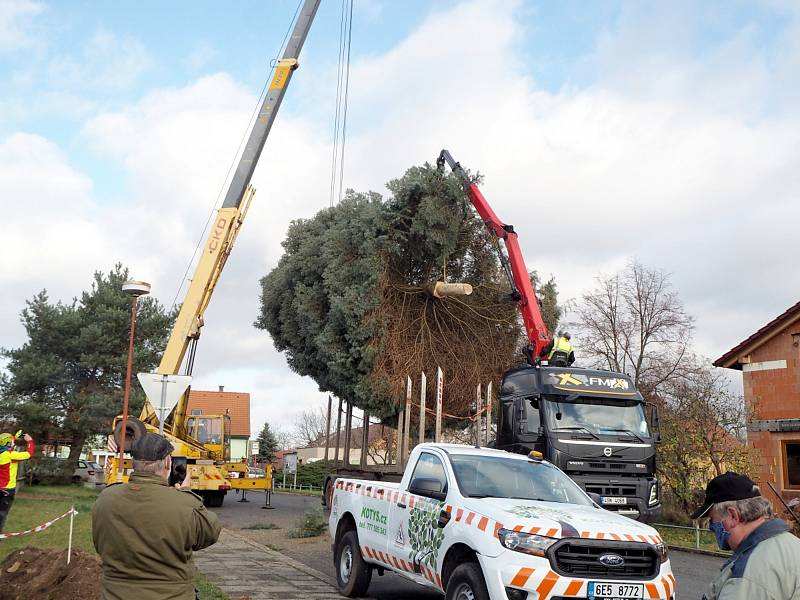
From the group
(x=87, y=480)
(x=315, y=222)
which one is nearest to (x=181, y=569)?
(x=315, y=222)

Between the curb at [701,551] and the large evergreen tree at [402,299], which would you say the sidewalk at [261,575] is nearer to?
the curb at [701,551]

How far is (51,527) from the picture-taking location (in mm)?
15641

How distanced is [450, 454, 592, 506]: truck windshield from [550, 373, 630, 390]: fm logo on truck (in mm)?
5255

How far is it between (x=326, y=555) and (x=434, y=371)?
30.3ft

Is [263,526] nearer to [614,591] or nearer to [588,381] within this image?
[588,381]

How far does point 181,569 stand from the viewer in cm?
398

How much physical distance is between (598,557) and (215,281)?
17.3m

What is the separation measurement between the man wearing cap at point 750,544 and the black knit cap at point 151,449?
2585mm

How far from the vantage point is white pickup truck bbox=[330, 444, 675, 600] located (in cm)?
643

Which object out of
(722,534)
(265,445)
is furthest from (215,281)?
(265,445)

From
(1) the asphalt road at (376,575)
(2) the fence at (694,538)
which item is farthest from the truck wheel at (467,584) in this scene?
(2) the fence at (694,538)

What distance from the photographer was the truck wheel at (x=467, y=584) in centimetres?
660

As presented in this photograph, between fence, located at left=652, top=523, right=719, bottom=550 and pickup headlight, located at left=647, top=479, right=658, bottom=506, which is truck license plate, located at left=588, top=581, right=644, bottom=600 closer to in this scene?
pickup headlight, located at left=647, top=479, right=658, bottom=506

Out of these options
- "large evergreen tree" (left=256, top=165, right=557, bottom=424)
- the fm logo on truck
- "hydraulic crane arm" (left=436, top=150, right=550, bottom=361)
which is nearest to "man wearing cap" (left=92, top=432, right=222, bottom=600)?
the fm logo on truck
